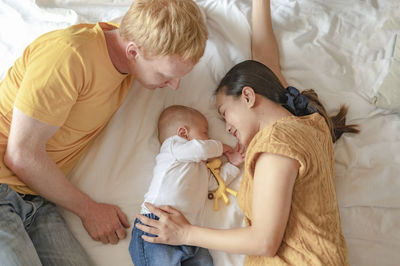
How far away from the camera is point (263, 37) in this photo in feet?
5.86

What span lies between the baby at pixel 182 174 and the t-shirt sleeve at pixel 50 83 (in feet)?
1.36

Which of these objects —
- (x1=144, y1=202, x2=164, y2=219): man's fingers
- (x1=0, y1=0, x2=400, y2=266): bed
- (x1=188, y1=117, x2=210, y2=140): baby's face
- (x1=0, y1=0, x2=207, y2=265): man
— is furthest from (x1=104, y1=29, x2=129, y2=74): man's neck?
(x1=144, y1=202, x2=164, y2=219): man's fingers

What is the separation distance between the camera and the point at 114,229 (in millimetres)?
1435

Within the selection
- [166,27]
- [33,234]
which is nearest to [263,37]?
[166,27]

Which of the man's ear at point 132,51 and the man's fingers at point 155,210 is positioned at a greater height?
the man's ear at point 132,51

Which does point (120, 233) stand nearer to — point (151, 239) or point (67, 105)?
point (151, 239)

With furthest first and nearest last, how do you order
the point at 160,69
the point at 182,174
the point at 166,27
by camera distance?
the point at 182,174 → the point at 160,69 → the point at 166,27

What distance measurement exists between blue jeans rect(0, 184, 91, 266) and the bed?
7 cm

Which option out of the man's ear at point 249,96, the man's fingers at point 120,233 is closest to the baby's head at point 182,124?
the man's ear at point 249,96

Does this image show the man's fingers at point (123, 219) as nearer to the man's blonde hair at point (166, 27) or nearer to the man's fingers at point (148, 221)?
the man's fingers at point (148, 221)

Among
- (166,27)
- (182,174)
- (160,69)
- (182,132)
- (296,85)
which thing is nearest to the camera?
(166,27)

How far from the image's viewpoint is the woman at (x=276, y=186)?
1.15 metres

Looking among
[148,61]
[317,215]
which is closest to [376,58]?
[317,215]

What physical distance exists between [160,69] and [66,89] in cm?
31
